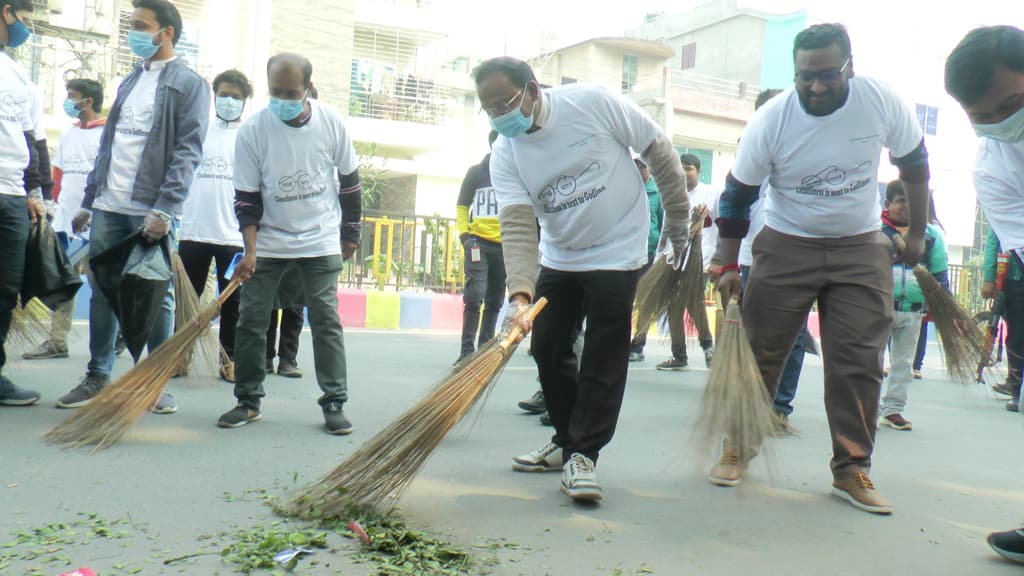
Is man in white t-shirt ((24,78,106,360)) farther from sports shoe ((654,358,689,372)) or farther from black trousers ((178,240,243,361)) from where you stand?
sports shoe ((654,358,689,372))

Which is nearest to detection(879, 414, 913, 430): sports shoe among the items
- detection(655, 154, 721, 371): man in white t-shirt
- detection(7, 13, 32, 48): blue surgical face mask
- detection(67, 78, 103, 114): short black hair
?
detection(655, 154, 721, 371): man in white t-shirt

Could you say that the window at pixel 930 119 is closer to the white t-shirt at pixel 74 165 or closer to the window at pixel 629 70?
the window at pixel 629 70

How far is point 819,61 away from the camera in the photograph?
3602 millimetres

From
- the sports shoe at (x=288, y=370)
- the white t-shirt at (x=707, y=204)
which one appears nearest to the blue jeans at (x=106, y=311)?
the sports shoe at (x=288, y=370)

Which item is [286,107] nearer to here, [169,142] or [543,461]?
[169,142]

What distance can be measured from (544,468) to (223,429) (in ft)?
5.34

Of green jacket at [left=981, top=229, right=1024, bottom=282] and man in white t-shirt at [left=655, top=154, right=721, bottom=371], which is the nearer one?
man in white t-shirt at [left=655, top=154, right=721, bottom=371]

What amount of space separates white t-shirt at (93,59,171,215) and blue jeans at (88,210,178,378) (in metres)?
0.06

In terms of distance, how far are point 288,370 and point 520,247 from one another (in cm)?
347

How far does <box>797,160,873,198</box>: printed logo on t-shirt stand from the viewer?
375cm

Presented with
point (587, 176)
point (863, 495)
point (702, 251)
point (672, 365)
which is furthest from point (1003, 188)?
point (672, 365)

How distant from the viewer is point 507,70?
359cm

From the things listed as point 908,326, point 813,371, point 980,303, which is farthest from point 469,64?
point 908,326

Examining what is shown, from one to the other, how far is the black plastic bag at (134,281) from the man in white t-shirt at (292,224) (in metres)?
0.41
